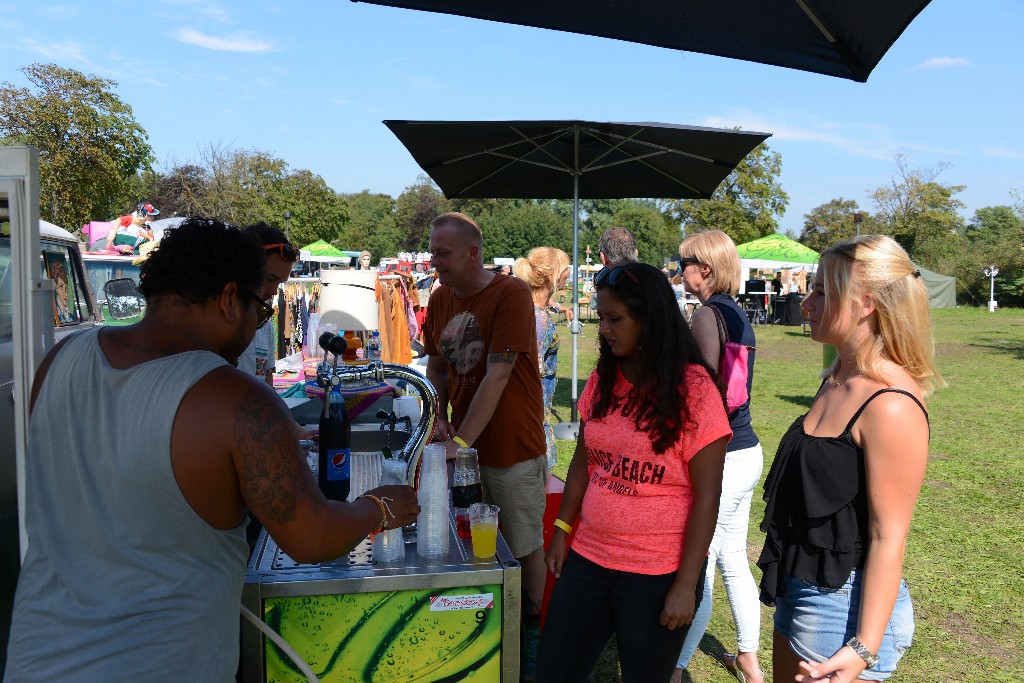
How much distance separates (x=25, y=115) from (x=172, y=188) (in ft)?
61.4

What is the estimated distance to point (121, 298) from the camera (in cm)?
530

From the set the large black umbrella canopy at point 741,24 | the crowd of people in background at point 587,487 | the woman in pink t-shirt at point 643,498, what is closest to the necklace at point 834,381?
the crowd of people in background at point 587,487

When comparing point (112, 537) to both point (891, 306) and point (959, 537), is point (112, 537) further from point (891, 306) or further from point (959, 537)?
point (959, 537)

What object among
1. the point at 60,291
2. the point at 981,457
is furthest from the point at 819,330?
the point at 981,457

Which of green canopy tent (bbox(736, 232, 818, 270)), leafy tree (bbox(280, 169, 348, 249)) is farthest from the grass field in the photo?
leafy tree (bbox(280, 169, 348, 249))

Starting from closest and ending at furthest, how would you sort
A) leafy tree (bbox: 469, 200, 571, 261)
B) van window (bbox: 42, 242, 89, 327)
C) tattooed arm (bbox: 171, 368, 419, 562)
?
tattooed arm (bbox: 171, 368, 419, 562) → van window (bbox: 42, 242, 89, 327) → leafy tree (bbox: 469, 200, 571, 261)

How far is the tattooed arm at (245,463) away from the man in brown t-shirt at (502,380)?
1732 mm

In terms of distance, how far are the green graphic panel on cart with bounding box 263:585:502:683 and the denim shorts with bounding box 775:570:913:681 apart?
79cm

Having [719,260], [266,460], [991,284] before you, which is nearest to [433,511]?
[266,460]

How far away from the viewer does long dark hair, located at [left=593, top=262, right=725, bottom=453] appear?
90.1 inches

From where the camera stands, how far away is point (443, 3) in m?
2.49

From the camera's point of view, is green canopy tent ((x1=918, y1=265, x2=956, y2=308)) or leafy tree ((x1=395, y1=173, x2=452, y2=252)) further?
leafy tree ((x1=395, y1=173, x2=452, y2=252))

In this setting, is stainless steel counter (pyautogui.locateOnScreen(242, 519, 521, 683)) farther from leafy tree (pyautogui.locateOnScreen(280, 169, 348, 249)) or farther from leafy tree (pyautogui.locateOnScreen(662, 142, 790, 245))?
leafy tree (pyautogui.locateOnScreen(280, 169, 348, 249))

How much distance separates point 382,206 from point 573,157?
78.6 m
